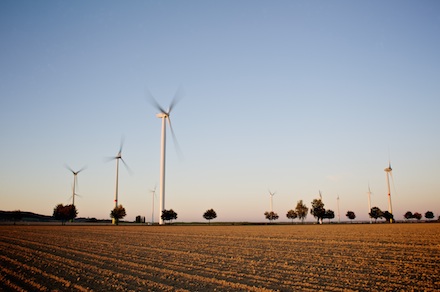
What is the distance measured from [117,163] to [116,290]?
108 metres

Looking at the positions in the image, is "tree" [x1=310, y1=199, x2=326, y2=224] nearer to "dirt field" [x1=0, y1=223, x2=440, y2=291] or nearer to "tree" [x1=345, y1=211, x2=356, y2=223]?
"tree" [x1=345, y1=211, x2=356, y2=223]

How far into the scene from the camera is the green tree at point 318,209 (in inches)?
5901

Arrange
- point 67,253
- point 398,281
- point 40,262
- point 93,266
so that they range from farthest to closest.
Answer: point 67,253 < point 40,262 < point 93,266 < point 398,281

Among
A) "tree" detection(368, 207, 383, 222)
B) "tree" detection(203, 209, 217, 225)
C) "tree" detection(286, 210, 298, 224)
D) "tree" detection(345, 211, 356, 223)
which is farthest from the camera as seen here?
"tree" detection(345, 211, 356, 223)

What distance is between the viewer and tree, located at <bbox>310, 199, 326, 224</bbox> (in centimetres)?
14995

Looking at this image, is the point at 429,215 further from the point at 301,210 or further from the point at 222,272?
the point at 222,272

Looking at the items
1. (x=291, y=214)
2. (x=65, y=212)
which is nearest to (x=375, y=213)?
(x=291, y=214)

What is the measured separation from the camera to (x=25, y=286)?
46.2 feet

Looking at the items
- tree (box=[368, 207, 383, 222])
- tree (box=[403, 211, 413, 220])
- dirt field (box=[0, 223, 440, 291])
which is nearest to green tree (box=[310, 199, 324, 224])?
tree (box=[368, 207, 383, 222])

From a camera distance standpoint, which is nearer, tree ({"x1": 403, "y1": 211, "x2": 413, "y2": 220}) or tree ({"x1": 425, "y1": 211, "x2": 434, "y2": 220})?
tree ({"x1": 403, "y1": 211, "x2": 413, "y2": 220})

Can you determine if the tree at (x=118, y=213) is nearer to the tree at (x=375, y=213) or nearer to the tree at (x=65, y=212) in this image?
the tree at (x=65, y=212)

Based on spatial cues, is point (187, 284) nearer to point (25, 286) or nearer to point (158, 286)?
point (158, 286)

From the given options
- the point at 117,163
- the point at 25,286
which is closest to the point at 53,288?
the point at 25,286

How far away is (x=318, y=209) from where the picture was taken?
496 feet
